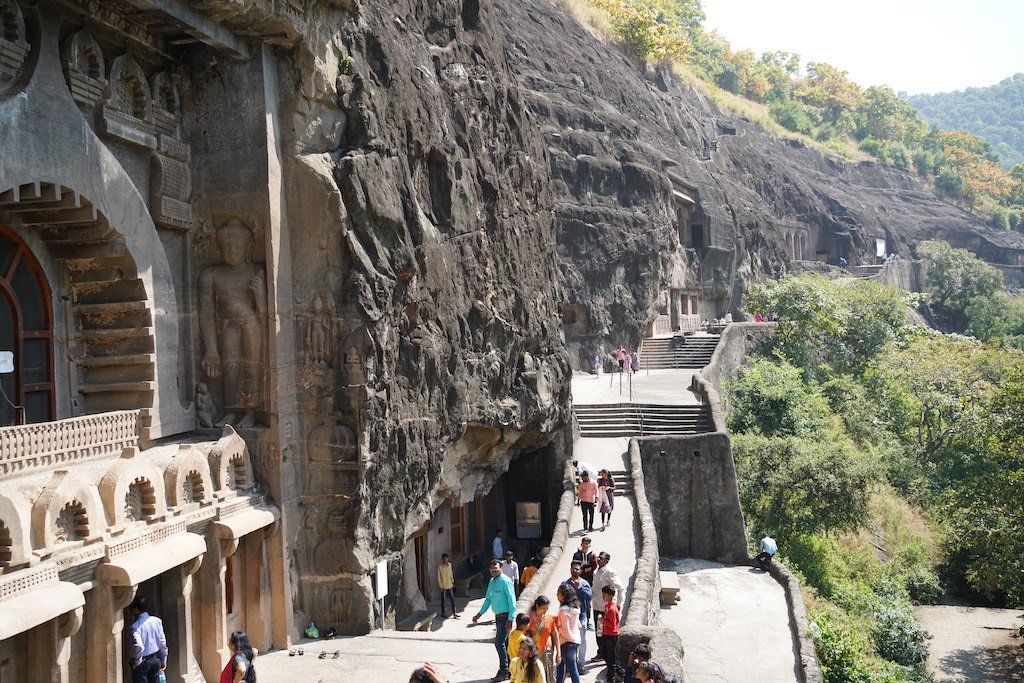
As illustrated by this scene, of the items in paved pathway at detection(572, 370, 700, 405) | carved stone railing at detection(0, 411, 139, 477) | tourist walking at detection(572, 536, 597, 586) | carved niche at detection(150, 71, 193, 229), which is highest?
carved niche at detection(150, 71, 193, 229)

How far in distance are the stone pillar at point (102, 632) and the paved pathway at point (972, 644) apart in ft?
59.2

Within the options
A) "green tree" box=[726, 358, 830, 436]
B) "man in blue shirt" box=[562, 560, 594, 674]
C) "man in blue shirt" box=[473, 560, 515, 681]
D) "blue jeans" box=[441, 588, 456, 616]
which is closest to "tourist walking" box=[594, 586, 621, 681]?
"man in blue shirt" box=[562, 560, 594, 674]

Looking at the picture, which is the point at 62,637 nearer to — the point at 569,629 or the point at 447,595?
the point at 569,629

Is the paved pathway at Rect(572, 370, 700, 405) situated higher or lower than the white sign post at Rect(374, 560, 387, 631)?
higher

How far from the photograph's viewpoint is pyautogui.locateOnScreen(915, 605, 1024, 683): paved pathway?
21250 millimetres

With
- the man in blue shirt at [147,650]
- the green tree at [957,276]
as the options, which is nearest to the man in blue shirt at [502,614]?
the man in blue shirt at [147,650]

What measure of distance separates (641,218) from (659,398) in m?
10.5

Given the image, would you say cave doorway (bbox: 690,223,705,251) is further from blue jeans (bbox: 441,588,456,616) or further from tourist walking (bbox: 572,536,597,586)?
tourist walking (bbox: 572,536,597,586)

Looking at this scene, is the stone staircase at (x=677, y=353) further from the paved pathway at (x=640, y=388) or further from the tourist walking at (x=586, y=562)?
the tourist walking at (x=586, y=562)

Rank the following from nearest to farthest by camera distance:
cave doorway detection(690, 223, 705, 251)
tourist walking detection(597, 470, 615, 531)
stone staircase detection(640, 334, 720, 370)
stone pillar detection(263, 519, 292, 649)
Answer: stone pillar detection(263, 519, 292, 649) < tourist walking detection(597, 470, 615, 531) < stone staircase detection(640, 334, 720, 370) < cave doorway detection(690, 223, 705, 251)

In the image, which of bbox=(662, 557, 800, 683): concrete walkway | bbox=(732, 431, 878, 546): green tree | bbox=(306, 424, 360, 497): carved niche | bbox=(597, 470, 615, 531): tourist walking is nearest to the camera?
bbox=(306, 424, 360, 497): carved niche

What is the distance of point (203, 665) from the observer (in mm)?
11344

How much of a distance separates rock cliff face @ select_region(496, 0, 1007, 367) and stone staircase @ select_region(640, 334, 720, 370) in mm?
1010

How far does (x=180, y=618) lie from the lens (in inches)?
429
